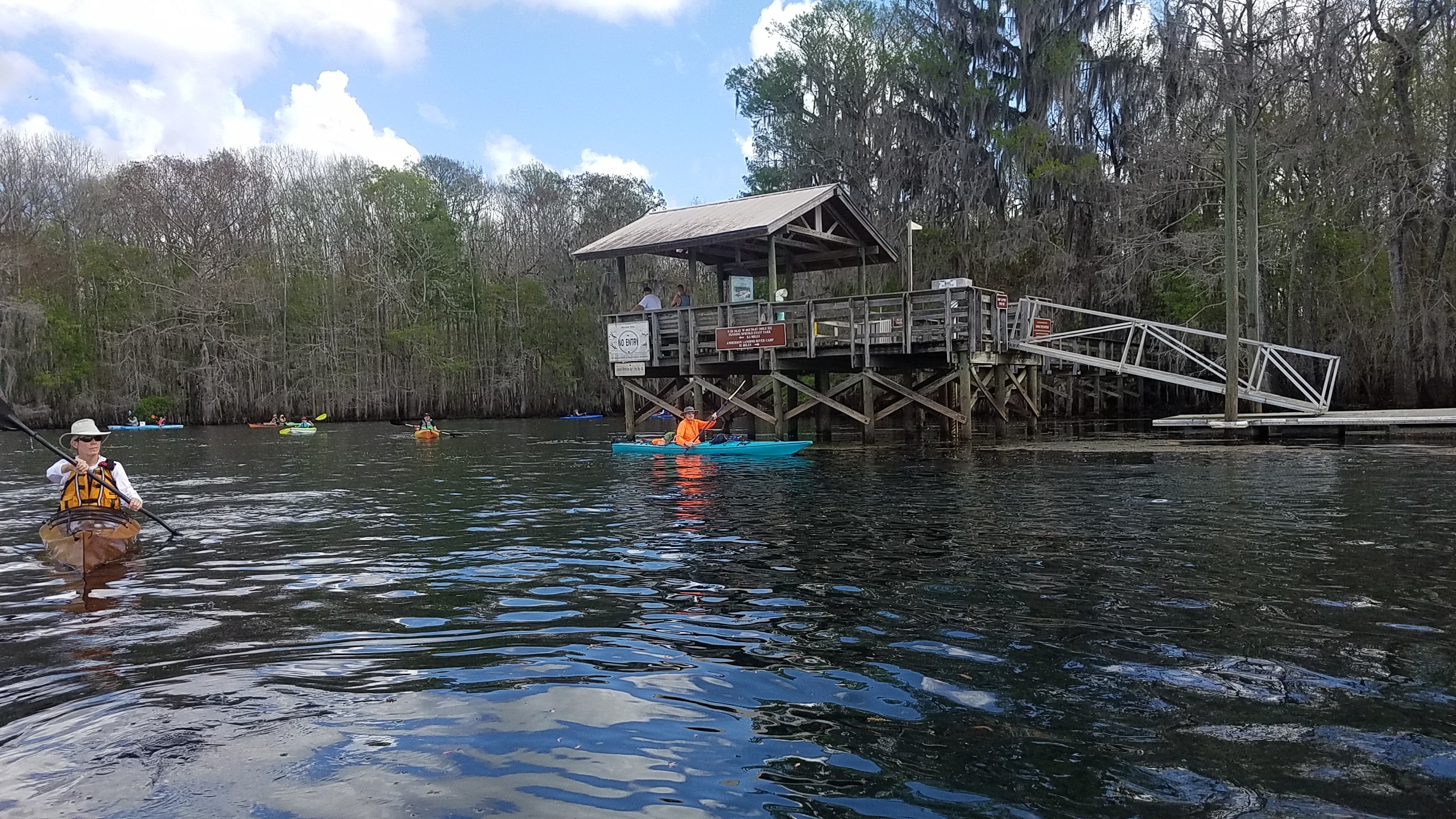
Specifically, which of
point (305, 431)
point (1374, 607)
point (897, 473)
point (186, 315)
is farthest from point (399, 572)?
point (186, 315)

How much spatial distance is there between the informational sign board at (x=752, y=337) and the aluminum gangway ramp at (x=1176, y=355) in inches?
227

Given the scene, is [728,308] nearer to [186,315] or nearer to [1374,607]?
[1374,607]

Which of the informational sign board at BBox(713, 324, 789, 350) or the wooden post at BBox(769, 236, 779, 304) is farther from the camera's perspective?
the informational sign board at BBox(713, 324, 789, 350)

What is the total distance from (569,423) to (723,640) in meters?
40.0

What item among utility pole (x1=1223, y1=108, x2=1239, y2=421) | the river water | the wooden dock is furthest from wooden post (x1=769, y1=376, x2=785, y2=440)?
the river water

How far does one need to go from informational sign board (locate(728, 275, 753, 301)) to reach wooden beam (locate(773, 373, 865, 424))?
2.50 m

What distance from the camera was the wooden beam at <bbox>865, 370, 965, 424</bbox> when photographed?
2223 cm

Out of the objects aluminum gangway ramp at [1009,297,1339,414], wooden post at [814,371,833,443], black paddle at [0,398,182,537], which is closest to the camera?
black paddle at [0,398,182,537]

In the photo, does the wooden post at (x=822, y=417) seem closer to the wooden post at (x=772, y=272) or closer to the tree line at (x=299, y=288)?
the wooden post at (x=772, y=272)

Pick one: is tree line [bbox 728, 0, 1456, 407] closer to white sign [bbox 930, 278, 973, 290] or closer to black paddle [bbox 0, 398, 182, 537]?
white sign [bbox 930, 278, 973, 290]

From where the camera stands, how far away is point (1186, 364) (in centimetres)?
3139

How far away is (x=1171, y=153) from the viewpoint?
28391 mm

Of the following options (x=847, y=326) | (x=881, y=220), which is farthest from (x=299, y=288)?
(x=847, y=326)

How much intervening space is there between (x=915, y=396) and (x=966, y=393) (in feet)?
4.01
